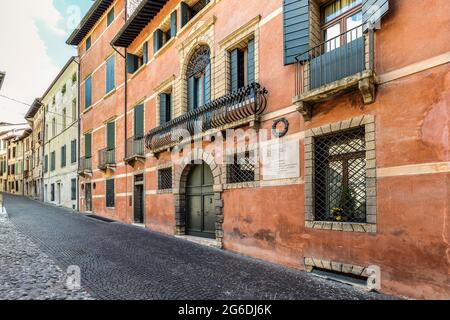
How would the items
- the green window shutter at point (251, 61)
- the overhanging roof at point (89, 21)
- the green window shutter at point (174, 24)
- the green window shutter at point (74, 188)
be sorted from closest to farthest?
the green window shutter at point (251, 61) → the green window shutter at point (174, 24) → the overhanging roof at point (89, 21) → the green window shutter at point (74, 188)

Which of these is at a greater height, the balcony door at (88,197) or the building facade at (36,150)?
the building facade at (36,150)

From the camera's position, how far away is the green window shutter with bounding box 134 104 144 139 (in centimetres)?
1435

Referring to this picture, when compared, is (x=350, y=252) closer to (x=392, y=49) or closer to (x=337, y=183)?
(x=337, y=183)

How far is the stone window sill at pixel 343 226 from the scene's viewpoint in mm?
5823

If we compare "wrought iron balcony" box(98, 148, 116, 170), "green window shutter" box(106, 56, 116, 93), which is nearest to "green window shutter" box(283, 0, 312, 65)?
"wrought iron balcony" box(98, 148, 116, 170)

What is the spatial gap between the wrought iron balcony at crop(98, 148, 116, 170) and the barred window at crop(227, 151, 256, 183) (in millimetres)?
9080

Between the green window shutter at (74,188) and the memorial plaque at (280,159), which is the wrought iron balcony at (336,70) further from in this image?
the green window shutter at (74,188)

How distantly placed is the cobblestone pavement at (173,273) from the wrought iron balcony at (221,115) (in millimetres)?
3595

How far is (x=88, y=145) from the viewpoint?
66.2 ft

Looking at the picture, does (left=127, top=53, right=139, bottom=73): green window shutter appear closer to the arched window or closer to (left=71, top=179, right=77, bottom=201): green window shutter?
the arched window

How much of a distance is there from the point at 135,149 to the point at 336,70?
10.3 m

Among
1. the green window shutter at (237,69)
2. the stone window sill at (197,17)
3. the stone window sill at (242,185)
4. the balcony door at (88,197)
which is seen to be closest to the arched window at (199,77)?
the stone window sill at (197,17)

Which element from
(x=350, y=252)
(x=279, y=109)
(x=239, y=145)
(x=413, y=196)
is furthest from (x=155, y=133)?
(x=413, y=196)

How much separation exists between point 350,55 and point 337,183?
100.0 inches
